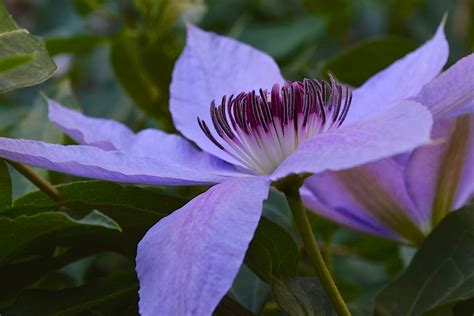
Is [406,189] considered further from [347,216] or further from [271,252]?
[271,252]

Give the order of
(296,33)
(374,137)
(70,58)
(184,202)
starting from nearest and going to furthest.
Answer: (374,137)
(184,202)
(296,33)
(70,58)

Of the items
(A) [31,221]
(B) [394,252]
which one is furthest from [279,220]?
(B) [394,252]

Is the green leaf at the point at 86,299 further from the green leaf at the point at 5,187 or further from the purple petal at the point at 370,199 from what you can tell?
the purple petal at the point at 370,199

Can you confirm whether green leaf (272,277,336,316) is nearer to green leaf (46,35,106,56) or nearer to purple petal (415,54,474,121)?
purple petal (415,54,474,121)

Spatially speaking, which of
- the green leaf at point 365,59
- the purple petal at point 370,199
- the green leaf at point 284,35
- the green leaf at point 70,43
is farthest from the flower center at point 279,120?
the green leaf at point 284,35

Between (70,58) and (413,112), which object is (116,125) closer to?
(413,112)

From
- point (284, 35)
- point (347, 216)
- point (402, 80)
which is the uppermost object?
point (402, 80)

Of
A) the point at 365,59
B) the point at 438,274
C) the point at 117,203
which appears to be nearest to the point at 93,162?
the point at 117,203
